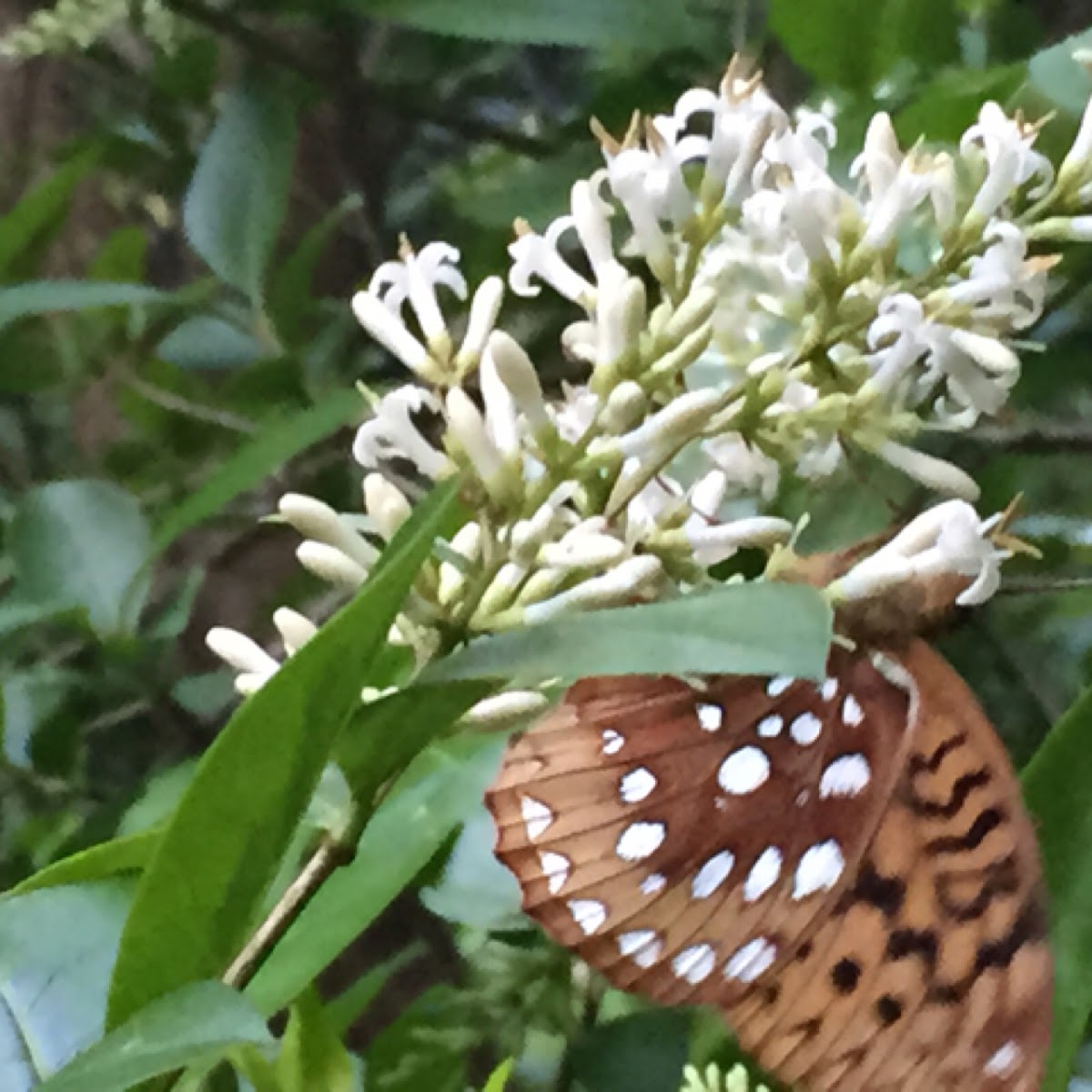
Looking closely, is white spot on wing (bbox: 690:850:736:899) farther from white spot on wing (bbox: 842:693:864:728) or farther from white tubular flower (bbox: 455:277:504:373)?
white tubular flower (bbox: 455:277:504:373)

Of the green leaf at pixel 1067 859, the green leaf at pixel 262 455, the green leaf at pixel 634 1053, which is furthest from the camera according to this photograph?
the green leaf at pixel 262 455

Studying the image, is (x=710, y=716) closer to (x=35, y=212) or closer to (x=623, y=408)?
(x=623, y=408)

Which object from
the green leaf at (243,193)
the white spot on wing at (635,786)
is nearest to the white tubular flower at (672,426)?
the white spot on wing at (635,786)

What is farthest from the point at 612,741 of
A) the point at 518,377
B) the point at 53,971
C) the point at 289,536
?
the point at 289,536

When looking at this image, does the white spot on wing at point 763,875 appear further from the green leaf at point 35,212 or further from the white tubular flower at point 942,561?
the green leaf at point 35,212

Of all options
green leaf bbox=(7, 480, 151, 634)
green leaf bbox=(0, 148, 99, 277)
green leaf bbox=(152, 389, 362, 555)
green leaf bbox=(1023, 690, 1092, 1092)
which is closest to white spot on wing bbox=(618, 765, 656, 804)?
green leaf bbox=(1023, 690, 1092, 1092)

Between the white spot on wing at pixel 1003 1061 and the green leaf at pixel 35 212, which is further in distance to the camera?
the green leaf at pixel 35 212

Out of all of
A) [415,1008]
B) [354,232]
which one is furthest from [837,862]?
[354,232]
